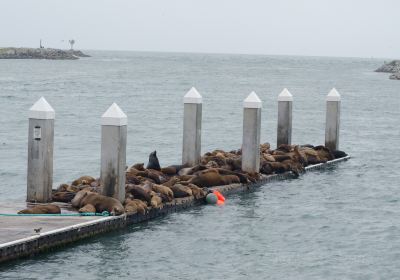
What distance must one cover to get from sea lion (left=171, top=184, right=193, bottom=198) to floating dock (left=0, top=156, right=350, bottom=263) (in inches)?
38.5

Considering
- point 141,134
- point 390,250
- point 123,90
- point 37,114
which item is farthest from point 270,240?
point 123,90

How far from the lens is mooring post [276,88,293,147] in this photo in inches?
1155

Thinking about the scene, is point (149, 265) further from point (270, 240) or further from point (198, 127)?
point (198, 127)

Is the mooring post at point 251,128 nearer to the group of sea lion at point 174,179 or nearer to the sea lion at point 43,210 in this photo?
the group of sea lion at point 174,179

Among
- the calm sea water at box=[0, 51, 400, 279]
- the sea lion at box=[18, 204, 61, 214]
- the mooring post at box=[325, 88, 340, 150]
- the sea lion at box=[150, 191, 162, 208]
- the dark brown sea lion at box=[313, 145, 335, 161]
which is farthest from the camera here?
the mooring post at box=[325, 88, 340, 150]

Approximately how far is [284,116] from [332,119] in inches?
91.7

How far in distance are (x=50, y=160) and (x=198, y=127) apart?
614 centimetres

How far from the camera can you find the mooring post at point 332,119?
1219 inches

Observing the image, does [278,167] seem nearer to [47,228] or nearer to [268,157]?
[268,157]

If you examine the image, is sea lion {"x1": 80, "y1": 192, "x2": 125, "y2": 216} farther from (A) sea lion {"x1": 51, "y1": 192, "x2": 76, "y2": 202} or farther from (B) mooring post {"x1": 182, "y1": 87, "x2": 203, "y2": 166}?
(B) mooring post {"x1": 182, "y1": 87, "x2": 203, "y2": 166}

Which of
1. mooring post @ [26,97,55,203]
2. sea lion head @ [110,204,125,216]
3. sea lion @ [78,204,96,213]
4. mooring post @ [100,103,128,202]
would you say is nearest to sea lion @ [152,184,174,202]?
mooring post @ [100,103,128,202]

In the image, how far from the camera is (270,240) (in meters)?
19.2

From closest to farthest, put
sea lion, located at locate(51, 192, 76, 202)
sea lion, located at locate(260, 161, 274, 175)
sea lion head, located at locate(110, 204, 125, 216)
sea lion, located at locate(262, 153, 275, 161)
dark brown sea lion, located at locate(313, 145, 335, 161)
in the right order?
sea lion head, located at locate(110, 204, 125, 216), sea lion, located at locate(51, 192, 76, 202), sea lion, located at locate(260, 161, 274, 175), sea lion, located at locate(262, 153, 275, 161), dark brown sea lion, located at locate(313, 145, 335, 161)

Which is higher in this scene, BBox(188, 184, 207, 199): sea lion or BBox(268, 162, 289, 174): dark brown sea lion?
BBox(268, 162, 289, 174): dark brown sea lion
